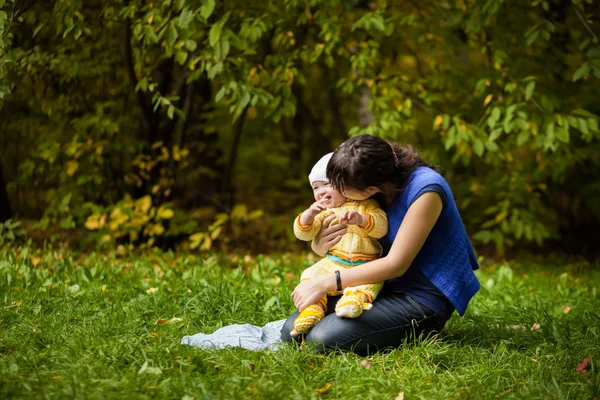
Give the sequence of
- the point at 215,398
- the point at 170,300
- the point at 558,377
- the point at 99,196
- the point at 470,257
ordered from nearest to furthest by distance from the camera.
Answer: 1. the point at 215,398
2. the point at 558,377
3. the point at 470,257
4. the point at 170,300
5. the point at 99,196

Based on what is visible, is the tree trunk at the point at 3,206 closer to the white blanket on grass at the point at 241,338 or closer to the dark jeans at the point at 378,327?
the white blanket on grass at the point at 241,338

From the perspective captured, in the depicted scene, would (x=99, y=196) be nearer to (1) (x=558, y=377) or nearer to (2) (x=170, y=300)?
(2) (x=170, y=300)

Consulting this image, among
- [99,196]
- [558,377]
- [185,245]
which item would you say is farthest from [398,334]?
[99,196]

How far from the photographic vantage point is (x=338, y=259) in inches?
122

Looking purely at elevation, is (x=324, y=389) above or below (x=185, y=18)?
below

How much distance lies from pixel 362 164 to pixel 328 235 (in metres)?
0.46

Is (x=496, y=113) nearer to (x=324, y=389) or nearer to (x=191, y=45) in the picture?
(x=191, y=45)

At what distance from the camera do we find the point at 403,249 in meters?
2.87

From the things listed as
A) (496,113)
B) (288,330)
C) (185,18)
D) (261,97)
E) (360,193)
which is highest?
(185,18)

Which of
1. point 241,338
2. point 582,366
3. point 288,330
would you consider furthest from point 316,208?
point 582,366

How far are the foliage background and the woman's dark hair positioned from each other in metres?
1.89

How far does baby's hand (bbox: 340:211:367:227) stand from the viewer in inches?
112

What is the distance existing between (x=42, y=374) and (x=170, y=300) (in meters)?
1.35

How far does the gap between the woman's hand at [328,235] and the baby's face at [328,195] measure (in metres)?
0.07
